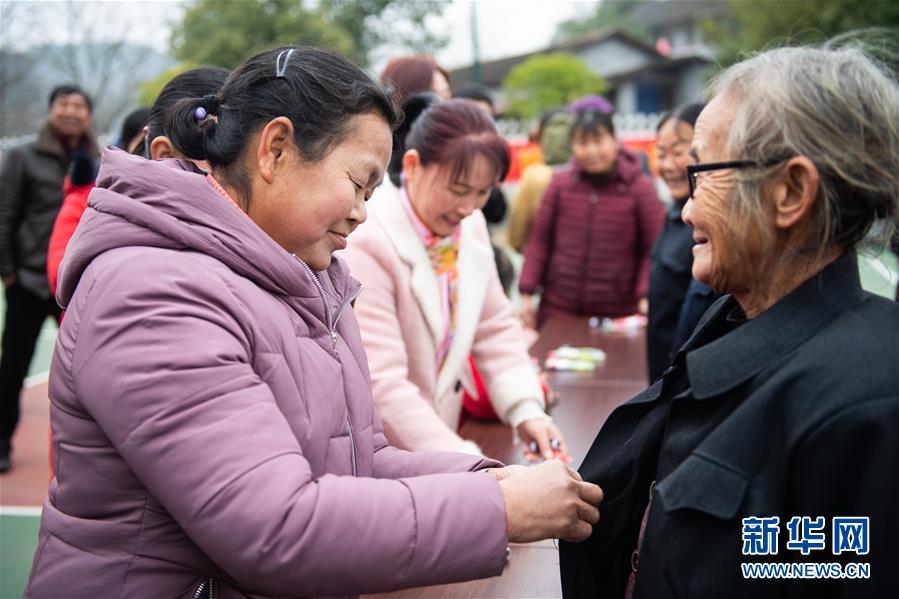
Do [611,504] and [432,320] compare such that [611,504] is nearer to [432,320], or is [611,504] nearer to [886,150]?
[886,150]

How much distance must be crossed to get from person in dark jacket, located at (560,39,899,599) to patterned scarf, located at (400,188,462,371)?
1.15 metres

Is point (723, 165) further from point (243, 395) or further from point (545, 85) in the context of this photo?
point (545, 85)

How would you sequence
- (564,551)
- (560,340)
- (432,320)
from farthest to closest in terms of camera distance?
1. (560,340)
2. (432,320)
3. (564,551)

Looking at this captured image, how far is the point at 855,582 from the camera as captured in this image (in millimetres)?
A: 1057

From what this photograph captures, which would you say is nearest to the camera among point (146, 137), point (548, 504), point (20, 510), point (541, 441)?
point (548, 504)

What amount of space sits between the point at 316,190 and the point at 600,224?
331 centimetres

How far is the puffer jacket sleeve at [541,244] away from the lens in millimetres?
4656

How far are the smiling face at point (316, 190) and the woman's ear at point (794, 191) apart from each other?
2.04 feet

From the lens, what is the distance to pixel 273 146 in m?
1.31

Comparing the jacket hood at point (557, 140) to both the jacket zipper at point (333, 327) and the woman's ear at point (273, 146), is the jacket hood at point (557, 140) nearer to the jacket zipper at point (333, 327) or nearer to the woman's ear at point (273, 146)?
the jacket zipper at point (333, 327)

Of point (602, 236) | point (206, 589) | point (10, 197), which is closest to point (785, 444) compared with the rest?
point (206, 589)

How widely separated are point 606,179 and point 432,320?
2.47m

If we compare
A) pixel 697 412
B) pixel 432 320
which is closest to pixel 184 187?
pixel 697 412

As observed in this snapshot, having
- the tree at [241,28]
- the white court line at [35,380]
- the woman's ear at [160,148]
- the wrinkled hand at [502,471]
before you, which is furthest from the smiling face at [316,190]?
the tree at [241,28]
